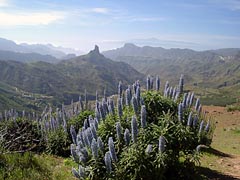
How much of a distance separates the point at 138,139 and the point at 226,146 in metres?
12.9

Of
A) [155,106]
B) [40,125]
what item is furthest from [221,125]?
[155,106]

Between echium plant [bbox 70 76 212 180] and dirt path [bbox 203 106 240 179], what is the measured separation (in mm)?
2997

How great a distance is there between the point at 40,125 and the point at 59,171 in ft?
19.4

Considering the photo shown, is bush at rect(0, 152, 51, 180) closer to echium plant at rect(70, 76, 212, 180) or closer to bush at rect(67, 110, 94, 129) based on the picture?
echium plant at rect(70, 76, 212, 180)

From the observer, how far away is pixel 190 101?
1006 centimetres

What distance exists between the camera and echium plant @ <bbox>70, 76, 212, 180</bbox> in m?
7.51

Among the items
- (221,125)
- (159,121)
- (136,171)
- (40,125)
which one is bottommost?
(221,125)

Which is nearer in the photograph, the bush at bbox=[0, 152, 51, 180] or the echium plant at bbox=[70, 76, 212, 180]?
the echium plant at bbox=[70, 76, 212, 180]

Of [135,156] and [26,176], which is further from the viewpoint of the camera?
[26,176]

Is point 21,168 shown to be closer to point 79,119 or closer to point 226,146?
point 79,119

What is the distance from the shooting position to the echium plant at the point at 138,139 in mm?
Answer: 7512

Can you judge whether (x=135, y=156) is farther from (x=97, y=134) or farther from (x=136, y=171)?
(x=97, y=134)

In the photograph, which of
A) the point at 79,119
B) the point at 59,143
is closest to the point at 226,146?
the point at 79,119

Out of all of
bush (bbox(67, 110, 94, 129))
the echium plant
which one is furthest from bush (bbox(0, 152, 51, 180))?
bush (bbox(67, 110, 94, 129))
